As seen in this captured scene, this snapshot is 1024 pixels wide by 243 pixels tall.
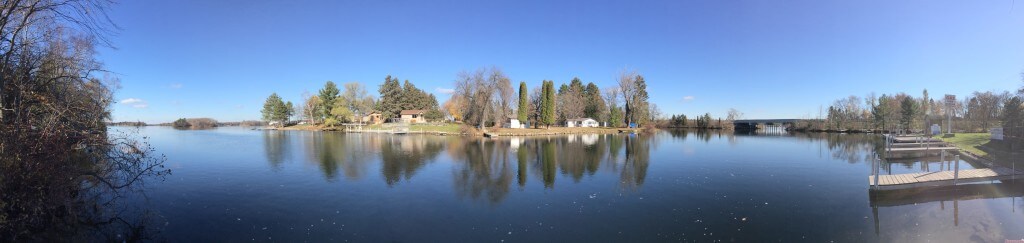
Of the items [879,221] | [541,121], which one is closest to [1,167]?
[879,221]

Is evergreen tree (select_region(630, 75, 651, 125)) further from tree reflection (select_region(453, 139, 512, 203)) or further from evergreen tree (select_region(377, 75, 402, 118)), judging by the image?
tree reflection (select_region(453, 139, 512, 203))

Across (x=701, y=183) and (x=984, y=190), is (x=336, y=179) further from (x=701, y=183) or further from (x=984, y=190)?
(x=984, y=190)

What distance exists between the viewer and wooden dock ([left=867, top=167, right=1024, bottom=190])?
1159cm

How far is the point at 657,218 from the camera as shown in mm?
9172

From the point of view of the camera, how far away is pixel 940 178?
480 inches

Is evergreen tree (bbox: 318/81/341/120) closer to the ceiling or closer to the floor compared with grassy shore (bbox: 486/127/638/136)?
closer to the ceiling

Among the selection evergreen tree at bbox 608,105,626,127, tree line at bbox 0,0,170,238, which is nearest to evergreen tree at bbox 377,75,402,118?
evergreen tree at bbox 608,105,626,127

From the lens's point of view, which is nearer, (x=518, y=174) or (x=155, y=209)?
(x=155, y=209)

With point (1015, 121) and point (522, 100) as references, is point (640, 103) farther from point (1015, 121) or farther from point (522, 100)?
point (1015, 121)

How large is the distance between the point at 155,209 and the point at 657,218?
1285cm

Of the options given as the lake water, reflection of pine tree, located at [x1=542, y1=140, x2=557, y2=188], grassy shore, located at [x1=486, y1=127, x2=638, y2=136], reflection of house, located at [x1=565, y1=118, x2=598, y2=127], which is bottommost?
the lake water

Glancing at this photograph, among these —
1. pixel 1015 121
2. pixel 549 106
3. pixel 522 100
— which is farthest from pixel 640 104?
pixel 1015 121

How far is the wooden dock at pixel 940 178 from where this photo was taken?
11586 millimetres

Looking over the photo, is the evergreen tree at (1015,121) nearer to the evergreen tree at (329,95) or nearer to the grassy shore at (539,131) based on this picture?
the grassy shore at (539,131)
